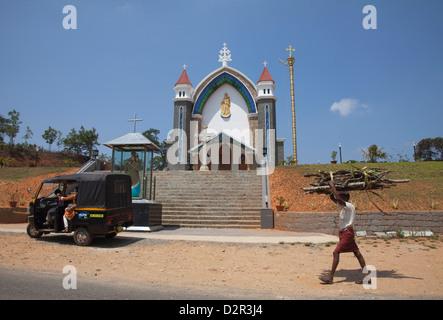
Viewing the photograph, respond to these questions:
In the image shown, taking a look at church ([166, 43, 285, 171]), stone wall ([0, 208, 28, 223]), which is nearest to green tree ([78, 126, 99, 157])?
church ([166, 43, 285, 171])

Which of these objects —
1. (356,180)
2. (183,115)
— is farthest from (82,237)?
(183,115)

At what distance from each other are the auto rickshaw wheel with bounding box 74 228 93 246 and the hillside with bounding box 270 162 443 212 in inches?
331

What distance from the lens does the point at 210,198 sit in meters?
14.9

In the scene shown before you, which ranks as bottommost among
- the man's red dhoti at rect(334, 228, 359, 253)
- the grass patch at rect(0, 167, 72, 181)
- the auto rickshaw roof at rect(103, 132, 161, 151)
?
the man's red dhoti at rect(334, 228, 359, 253)

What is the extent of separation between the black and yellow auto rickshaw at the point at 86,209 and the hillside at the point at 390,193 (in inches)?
304

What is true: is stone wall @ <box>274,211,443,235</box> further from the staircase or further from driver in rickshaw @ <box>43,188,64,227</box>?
driver in rickshaw @ <box>43,188,64,227</box>

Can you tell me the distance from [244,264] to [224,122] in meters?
25.3

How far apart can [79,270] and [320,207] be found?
980 cm

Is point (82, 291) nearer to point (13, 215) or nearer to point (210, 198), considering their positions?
point (210, 198)

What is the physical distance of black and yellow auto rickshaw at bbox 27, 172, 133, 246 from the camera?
7922 millimetres

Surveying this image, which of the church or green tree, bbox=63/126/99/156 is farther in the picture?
green tree, bbox=63/126/99/156

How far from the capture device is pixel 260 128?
28.7 metres
